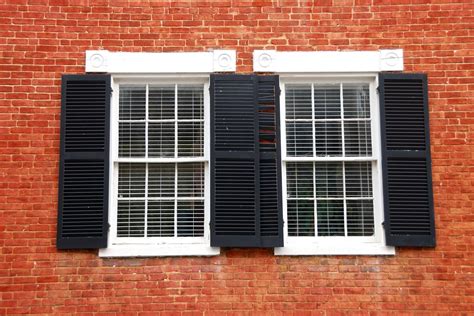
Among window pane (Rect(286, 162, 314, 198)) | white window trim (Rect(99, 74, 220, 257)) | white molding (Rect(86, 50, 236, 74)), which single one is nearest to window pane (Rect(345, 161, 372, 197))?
window pane (Rect(286, 162, 314, 198))

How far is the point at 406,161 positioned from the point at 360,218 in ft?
2.58

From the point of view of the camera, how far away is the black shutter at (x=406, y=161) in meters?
6.06

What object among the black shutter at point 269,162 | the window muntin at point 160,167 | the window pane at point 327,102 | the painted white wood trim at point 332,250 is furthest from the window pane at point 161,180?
the window pane at point 327,102

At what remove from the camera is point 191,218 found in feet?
20.6

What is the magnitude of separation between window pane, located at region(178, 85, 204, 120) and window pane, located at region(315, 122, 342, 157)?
132cm

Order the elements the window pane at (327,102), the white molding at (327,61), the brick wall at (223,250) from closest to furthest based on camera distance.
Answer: the brick wall at (223,250), the white molding at (327,61), the window pane at (327,102)

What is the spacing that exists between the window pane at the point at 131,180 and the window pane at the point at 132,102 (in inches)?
21.7

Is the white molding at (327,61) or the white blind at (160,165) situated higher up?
the white molding at (327,61)

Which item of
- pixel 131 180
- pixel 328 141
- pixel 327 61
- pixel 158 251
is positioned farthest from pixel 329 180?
pixel 131 180

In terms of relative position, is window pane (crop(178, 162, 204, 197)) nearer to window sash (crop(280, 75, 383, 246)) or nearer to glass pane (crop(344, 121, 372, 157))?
window sash (crop(280, 75, 383, 246))

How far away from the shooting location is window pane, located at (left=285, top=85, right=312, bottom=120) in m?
6.44

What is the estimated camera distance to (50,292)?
19.6ft

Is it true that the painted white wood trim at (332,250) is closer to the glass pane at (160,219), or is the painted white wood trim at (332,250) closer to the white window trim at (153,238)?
the white window trim at (153,238)

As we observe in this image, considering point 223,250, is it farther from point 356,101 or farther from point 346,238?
point 356,101
